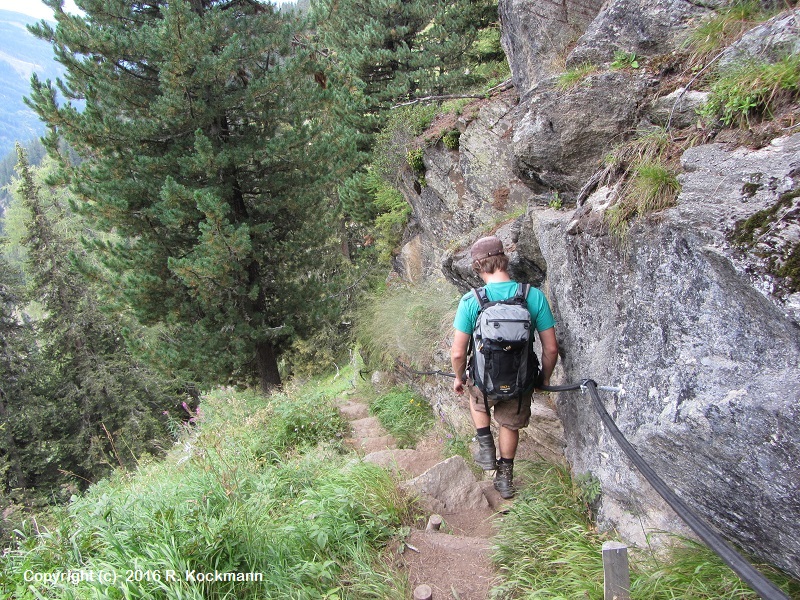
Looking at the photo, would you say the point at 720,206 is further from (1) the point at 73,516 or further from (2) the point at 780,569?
(1) the point at 73,516

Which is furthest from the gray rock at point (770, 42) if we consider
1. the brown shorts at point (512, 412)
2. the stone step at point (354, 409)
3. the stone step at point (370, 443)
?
the stone step at point (354, 409)

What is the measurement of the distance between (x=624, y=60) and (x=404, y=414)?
546 centimetres

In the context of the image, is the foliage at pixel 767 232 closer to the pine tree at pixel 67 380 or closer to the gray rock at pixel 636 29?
the gray rock at pixel 636 29

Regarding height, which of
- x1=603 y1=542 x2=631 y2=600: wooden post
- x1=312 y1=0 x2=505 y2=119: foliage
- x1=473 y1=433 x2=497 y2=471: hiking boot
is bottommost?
x1=473 y1=433 x2=497 y2=471: hiking boot

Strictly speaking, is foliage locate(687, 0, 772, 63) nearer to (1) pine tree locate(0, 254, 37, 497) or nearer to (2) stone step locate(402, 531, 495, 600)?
(2) stone step locate(402, 531, 495, 600)

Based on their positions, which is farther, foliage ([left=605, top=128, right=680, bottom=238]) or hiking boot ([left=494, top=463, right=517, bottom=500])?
hiking boot ([left=494, top=463, right=517, bottom=500])

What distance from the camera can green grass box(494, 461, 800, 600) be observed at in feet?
7.44

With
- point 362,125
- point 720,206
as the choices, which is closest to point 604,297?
point 720,206

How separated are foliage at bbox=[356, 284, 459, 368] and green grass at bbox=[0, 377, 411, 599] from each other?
339cm

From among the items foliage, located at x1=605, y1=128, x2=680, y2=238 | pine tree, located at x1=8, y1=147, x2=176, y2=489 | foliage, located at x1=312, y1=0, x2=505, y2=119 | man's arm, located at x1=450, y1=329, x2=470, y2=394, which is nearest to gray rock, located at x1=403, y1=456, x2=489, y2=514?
man's arm, located at x1=450, y1=329, x2=470, y2=394

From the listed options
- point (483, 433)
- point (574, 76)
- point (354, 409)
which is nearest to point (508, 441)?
point (483, 433)

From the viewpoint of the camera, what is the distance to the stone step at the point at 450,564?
2980 millimetres

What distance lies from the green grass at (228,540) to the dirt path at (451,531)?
21 centimetres

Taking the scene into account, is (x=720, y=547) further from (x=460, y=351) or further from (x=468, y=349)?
(x=468, y=349)
